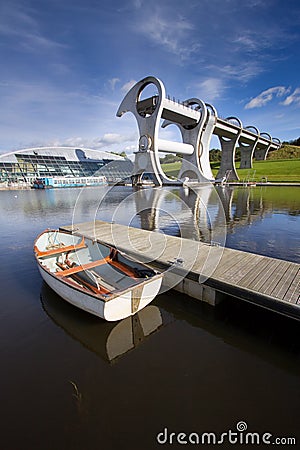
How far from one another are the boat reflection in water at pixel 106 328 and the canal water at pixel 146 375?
28mm

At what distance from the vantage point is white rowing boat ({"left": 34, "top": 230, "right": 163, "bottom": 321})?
226 inches

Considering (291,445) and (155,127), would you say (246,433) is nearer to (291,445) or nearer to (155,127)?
(291,445)

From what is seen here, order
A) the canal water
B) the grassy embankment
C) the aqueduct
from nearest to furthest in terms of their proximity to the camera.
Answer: the canal water < the aqueduct < the grassy embankment

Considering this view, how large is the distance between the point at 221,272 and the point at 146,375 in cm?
374

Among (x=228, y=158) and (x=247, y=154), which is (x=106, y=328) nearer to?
(x=228, y=158)

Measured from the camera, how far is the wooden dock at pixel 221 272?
578 cm

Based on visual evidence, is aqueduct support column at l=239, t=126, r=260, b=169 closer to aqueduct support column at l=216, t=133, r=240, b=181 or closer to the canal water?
aqueduct support column at l=216, t=133, r=240, b=181

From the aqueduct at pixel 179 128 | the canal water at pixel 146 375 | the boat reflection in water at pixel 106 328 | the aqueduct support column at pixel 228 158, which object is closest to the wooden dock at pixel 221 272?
the canal water at pixel 146 375

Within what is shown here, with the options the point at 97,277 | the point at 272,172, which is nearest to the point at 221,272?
the point at 97,277

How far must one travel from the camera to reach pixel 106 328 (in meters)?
6.23

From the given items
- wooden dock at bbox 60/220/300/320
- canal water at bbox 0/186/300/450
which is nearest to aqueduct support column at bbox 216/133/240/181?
wooden dock at bbox 60/220/300/320

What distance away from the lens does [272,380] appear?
4.59 meters

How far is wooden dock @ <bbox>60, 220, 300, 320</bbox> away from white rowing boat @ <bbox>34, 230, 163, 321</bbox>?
1263 mm

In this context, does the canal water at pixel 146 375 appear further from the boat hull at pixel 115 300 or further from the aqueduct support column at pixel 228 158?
the aqueduct support column at pixel 228 158
